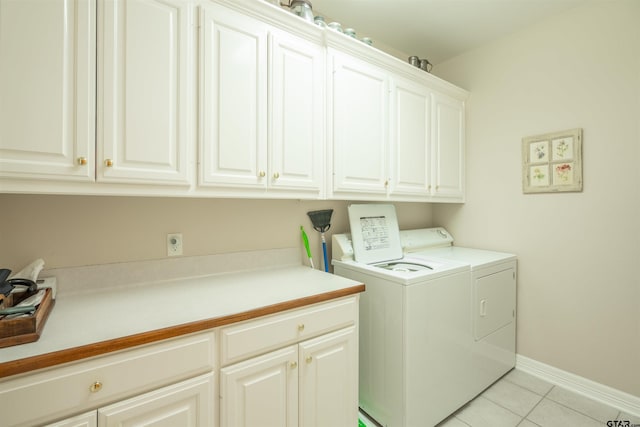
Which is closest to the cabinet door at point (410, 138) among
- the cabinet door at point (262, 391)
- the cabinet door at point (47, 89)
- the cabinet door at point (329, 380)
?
the cabinet door at point (329, 380)

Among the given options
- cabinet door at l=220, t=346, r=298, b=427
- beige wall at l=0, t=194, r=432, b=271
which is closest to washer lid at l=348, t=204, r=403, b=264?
beige wall at l=0, t=194, r=432, b=271

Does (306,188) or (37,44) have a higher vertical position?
(37,44)

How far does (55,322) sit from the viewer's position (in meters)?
1.04

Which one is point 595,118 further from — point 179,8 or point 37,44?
point 37,44

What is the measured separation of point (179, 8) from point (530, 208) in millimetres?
2648

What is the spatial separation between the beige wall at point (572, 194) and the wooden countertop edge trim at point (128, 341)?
2004 millimetres

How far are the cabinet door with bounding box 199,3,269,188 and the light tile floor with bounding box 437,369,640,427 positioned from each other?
1945 millimetres

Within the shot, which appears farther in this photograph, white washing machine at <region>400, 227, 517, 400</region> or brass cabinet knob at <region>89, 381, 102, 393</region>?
white washing machine at <region>400, 227, 517, 400</region>

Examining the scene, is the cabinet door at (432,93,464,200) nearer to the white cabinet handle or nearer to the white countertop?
the white cabinet handle

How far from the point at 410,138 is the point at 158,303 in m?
1.92

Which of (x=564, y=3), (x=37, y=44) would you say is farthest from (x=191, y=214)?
(x=564, y=3)

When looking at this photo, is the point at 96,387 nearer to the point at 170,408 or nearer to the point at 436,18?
the point at 170,408

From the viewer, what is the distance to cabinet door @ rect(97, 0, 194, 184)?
44.7 inches

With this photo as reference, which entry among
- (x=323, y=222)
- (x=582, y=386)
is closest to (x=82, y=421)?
(x=323, y=222)
